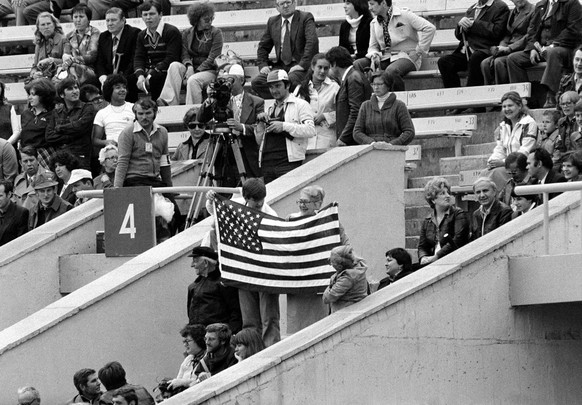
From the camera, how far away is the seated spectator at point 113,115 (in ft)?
60.5

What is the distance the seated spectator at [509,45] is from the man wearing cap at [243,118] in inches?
110

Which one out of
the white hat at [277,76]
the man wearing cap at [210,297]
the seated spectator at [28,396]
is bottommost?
the seated spectator at [28,396]

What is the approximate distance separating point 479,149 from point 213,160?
284 cm

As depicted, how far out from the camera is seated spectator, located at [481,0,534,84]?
1861cm

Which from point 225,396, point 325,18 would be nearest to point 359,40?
point 325,18

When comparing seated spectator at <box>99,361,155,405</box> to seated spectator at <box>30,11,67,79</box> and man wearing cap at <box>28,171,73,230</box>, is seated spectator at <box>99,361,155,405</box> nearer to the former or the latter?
man wearing cap at <box>28,171,73,230</box>

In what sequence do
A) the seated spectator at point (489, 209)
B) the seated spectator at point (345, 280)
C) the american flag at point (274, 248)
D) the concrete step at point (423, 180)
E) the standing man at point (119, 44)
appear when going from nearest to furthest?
the seated spectator at point (345, 280) → the american flag at point (274, 248) → the seated spectator at point (489, 209) → the concrete step at point (423, 180) → the standing man at point (119, 44)

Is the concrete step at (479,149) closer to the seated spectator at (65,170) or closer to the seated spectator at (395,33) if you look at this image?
the seated spectator at (395,33)

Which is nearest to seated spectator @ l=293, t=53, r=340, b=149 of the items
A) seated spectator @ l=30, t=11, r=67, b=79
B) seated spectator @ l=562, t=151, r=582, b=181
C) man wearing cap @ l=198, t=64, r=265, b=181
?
man wearing cap @ l=198, t=64, r=265, b=181

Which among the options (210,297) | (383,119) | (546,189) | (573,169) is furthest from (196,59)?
(546,189)

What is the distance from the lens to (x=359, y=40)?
1952 centimetres

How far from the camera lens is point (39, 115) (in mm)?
18734

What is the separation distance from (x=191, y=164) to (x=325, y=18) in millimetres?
4714

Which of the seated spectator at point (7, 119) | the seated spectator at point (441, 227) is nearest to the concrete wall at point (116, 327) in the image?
the seated spectator at point (441, 227)
